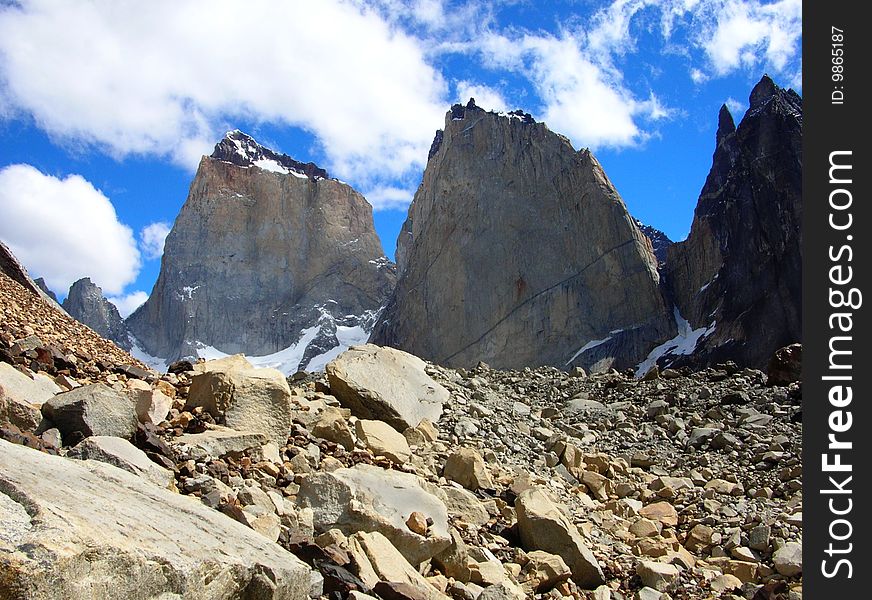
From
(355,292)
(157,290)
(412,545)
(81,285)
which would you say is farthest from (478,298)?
(81,285)

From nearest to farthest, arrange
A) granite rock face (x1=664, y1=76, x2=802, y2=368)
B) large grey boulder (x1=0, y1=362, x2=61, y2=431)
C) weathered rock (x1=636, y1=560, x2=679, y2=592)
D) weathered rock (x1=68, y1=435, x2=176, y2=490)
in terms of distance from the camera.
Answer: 1. weathered rock (x1=68, y1=435, x2=176, y2=490)
2. large grey boulder (x1=0, y1=362, x2=61, y2=431)
3. weathered rock (x1=636, y1=560, x2=679, y2=592)
4. granite rock face (x1=664, y1=76, x2=802, y2=368)

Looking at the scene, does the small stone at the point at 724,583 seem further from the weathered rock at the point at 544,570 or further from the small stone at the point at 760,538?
the weathered rock at the point at 544,570

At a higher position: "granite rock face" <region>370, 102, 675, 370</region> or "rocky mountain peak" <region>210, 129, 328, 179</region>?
"rocky mountain peak" <region>210, 129, 328, 179</region>

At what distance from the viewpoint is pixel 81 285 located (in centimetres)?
13925

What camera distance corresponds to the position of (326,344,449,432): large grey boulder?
401 inches

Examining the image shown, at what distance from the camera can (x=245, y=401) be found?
7445mm

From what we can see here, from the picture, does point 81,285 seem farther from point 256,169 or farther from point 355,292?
point 355,292

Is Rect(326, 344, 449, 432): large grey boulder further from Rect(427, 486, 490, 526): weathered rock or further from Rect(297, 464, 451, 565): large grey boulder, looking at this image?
Rect(297, 464, 451, 565): large grey boulder

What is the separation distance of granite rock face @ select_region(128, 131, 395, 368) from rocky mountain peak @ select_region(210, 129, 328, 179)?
8.39 feet

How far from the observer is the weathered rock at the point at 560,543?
6.80 metres

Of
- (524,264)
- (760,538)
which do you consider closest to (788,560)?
(760,538)

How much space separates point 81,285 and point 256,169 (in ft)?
144

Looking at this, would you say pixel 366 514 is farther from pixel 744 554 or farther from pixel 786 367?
pixel 786 367

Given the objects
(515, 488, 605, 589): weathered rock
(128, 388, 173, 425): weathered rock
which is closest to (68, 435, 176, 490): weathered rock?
(128, 388, 173, 425): weathered rock
